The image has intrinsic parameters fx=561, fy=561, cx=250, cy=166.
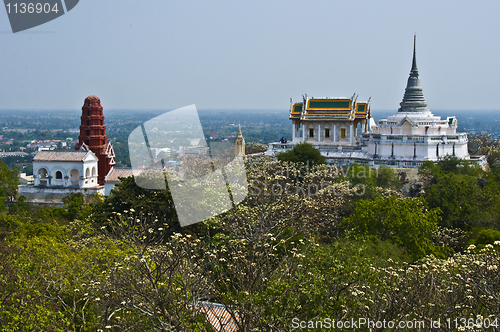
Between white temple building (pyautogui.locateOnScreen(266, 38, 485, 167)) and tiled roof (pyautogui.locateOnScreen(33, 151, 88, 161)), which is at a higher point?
white temple building (pyautogui.locateOnScreen(266, 38, 485, 167))

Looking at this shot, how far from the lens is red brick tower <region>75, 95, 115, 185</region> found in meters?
46.2

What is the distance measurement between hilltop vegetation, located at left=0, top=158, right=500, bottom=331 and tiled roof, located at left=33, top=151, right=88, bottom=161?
20215 millimetres

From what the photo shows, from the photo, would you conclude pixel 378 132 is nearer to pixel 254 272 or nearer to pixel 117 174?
pixel 117 174

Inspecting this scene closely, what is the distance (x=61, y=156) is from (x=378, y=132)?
24.3 metres

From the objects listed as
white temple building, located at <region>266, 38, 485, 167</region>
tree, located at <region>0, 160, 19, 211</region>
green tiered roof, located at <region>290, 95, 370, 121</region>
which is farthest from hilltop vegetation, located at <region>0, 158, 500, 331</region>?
green tiered roof, located at <region>290, 95, 370, 121</region>

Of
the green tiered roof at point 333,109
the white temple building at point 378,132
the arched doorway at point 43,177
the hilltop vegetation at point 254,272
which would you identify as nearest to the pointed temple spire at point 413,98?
the white temple building at point 378,132

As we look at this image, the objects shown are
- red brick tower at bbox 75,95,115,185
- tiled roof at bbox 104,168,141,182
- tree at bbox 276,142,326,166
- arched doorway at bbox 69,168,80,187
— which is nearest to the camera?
tree at bbox 276,142,326,166

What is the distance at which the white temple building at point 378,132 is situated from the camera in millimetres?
36844

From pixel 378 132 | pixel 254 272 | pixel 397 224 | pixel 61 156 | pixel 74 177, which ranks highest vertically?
pixel 254 272

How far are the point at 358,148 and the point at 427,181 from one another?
761 cm

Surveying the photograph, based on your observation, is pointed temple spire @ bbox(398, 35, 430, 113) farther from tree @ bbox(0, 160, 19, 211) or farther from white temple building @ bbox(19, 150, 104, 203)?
tree @ bbox(0, 160, 19, 211)

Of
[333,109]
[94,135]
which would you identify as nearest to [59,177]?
[94,135]

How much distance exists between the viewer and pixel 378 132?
3884cm

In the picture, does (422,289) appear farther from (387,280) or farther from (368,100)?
(368,100)
